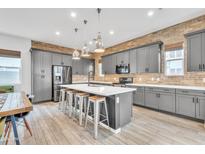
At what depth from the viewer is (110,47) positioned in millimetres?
6645

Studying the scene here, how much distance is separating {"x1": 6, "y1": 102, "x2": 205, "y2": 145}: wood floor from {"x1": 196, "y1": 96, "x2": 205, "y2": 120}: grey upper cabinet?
0.64ft

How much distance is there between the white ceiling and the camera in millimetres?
2859

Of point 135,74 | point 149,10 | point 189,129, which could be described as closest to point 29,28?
point 149,10

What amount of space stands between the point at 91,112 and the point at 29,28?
134 inches

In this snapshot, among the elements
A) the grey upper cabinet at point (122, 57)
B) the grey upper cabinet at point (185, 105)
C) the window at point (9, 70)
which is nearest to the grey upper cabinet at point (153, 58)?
the grey upper cabinet at point (122, 57)

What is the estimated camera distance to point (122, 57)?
5.45 metres

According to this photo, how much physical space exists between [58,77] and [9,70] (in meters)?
1.89

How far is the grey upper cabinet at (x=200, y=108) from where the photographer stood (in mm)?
2891

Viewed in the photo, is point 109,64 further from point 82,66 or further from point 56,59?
Answer: point 56,59

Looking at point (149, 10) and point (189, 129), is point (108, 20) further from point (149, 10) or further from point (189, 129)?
point (189, 129)

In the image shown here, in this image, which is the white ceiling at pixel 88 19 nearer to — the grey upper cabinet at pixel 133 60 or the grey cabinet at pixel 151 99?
the grey upper cabinet at pixel 133 60

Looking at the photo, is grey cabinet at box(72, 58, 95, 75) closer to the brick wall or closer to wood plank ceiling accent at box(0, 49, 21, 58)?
wood plank ceiling accent at box(0, 49, 21, 58)

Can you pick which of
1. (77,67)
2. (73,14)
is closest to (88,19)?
(73,14)
